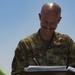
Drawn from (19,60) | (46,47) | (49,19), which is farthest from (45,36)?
(19,60)

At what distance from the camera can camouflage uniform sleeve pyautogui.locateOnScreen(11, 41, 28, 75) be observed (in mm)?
4060

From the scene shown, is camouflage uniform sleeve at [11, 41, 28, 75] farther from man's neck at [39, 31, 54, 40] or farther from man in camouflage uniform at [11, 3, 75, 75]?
man's neck at [39, 31, 54, 40]

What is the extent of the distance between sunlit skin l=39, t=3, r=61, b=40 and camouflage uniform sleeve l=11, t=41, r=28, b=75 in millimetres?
385

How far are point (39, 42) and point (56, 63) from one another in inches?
16.6

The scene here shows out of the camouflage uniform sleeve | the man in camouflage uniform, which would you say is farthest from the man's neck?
the camouflage uniform sleeve

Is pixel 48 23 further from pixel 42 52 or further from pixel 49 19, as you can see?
pixel 42 52

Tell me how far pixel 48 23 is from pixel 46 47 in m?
0.42

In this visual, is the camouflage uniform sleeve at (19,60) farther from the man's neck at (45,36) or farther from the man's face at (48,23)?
the man's face at (48,23)

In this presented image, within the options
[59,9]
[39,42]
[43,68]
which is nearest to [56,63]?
[39,42]

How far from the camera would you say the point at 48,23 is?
4031mm

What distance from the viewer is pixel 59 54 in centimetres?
427

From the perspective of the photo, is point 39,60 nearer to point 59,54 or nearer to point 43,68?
point 59,54

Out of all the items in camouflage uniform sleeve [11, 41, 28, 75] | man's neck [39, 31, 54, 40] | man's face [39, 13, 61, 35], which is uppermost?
man's face [39, 13, 61, 35]

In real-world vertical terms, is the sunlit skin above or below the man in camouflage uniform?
above
